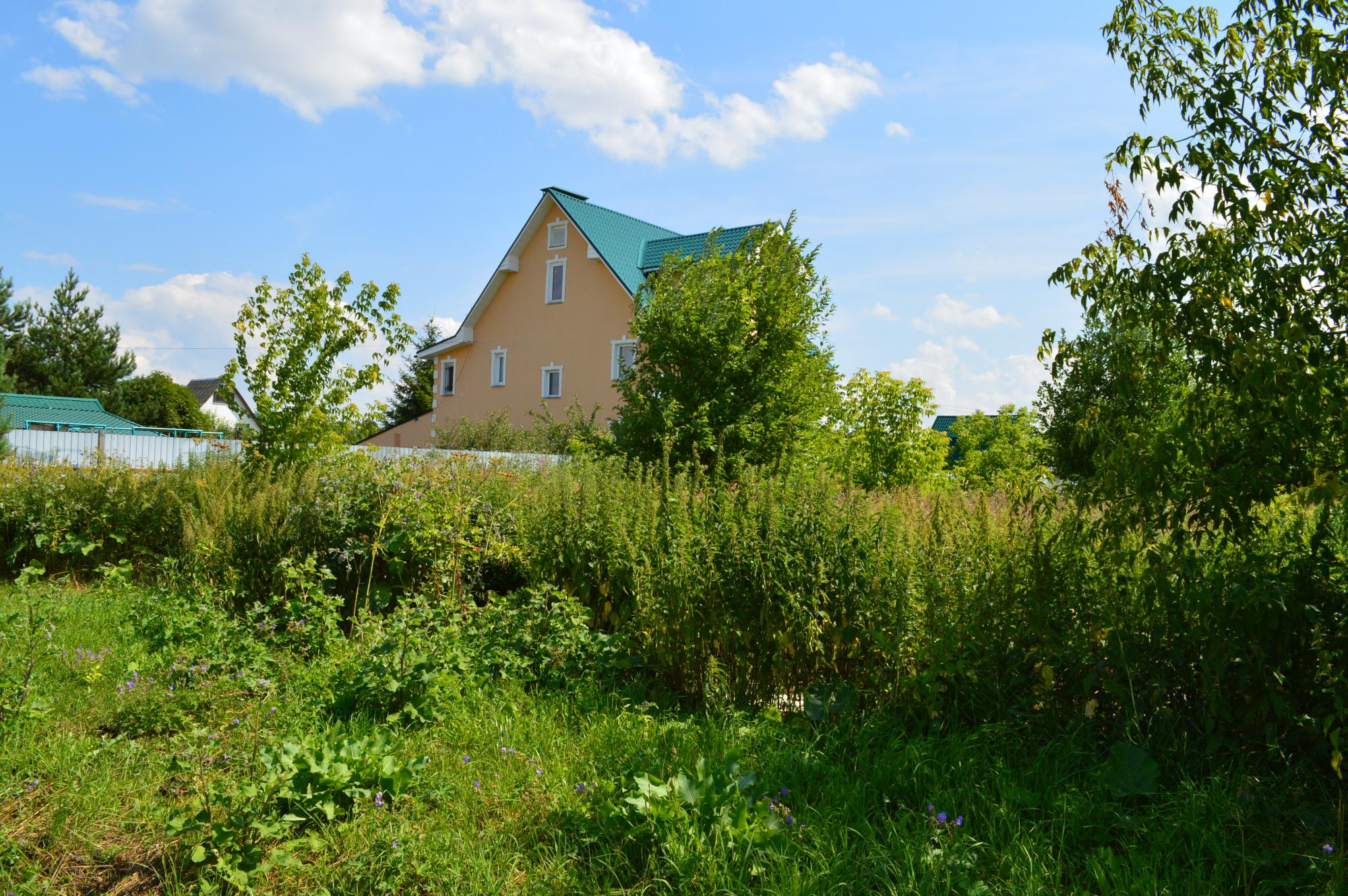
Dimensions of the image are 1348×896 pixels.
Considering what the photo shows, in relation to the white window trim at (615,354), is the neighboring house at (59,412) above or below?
below

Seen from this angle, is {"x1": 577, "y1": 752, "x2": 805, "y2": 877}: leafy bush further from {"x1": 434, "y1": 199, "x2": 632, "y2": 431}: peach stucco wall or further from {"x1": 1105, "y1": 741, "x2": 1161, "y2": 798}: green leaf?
{"x1": 434, "y1": 199, "x2": 632, "y2": 431}: peach stucco wall

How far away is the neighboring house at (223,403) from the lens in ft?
28.9

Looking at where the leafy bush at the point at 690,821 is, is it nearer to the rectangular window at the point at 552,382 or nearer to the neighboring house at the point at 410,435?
the rectangular window at the point at 552,382

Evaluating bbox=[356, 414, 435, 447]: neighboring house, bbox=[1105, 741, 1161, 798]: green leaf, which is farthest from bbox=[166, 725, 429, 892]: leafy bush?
bbox=[356, 414, 435, 447]: neighboring house

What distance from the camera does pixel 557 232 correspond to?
92.2 ft

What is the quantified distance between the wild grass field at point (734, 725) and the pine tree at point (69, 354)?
4467 cm

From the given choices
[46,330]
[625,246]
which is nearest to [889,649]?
[625,246]

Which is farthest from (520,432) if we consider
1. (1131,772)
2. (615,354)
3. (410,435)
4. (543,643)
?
(1131,772)

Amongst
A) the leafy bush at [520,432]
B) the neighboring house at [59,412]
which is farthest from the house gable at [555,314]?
the neighboring house at [59,412]

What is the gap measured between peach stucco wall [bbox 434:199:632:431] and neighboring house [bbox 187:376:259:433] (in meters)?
7.46

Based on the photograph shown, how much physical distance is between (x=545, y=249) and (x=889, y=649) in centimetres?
2602

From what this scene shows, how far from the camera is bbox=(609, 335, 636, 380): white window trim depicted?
2630 centimetres

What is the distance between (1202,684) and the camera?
11.0 feet

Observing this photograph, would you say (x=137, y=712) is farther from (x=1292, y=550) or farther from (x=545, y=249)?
(x=545, y=249)
